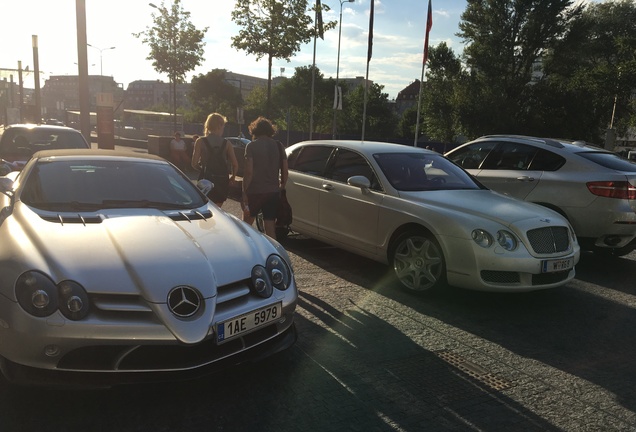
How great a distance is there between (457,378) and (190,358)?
70.6 inches

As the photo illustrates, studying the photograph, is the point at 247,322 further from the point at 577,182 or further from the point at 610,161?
the point at 610,161

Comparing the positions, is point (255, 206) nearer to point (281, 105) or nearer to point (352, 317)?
point (352, 317)

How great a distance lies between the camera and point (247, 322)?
292cm

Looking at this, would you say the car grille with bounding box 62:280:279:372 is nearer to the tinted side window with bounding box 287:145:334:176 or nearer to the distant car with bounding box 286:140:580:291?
the distant car with bounding box 286:140:580:291

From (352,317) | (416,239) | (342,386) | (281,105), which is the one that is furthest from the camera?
(281,105)

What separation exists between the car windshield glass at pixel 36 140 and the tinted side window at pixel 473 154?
254 inches

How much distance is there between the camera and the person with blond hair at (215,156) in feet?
19.1

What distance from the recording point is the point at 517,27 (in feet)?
128

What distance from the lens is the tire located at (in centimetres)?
490

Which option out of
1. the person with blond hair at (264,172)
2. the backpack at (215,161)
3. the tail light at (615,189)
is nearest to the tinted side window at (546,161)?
the tail light at (615,189)

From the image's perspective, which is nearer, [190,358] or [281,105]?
[190,358]

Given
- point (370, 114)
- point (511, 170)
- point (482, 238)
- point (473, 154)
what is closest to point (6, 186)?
point (482, 238)

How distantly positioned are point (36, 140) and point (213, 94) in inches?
2697

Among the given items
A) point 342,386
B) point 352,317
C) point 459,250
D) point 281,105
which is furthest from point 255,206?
point 281,105
